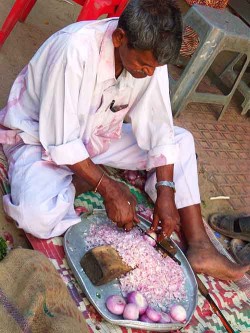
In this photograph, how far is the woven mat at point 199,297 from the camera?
7.60 ft

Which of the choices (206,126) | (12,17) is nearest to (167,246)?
(206,126)

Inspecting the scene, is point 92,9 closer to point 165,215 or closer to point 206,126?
point 206,126

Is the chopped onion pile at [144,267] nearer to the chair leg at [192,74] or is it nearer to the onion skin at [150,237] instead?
the onion skin at [150,237]

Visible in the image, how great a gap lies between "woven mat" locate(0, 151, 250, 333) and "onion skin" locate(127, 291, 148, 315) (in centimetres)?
11

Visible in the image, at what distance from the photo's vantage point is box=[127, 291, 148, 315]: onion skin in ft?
7.70

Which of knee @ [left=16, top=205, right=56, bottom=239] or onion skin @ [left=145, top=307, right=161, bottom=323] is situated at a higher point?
knee @ [left=16, top=205, right=56, bottom=239]

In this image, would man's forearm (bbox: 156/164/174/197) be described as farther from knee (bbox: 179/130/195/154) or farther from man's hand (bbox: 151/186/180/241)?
A: knee (bbox: 179/130/195/154)

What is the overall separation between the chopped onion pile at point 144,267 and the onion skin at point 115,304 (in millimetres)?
109

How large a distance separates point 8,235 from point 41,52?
96 cm

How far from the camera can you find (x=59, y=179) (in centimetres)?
260

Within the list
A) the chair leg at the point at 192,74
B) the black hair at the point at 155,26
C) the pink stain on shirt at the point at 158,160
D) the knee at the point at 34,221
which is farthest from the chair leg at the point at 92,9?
the knee at the point at 34,221

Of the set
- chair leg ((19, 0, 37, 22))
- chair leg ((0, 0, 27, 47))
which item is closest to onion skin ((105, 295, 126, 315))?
chair leg ((0, 0, 27, 47))

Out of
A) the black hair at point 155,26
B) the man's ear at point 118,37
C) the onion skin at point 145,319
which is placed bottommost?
the onion skin at point 145,319

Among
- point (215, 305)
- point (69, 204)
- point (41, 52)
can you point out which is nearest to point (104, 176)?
point (69, 204)
